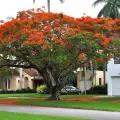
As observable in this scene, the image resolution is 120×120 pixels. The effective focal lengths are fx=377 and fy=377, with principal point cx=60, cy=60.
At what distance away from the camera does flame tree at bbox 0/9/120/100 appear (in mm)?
28172

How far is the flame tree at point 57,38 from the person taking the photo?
28172mm

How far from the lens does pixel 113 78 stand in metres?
47.5

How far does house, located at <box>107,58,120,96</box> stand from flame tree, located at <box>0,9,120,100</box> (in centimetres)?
1507

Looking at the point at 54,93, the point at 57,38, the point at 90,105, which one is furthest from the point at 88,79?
the point at 90,105

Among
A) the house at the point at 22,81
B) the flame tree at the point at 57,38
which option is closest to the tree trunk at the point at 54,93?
the flame tree at the point at 57,38

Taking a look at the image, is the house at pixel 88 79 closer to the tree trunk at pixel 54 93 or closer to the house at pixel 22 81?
the house at pixel 22 81

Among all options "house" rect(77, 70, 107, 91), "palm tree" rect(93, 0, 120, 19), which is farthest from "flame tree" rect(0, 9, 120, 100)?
"house" rect(77, 70, 107, 91)

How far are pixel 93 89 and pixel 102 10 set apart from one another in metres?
13.0

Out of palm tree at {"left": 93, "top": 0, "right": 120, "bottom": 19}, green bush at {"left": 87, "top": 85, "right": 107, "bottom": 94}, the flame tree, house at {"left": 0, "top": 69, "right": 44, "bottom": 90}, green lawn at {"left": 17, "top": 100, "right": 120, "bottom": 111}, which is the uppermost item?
palm tree at {"left": 93, "top": 0, "right": 120, "bottom": 19}

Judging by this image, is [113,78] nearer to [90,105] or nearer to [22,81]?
[90,105]

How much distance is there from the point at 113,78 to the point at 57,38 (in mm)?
20152

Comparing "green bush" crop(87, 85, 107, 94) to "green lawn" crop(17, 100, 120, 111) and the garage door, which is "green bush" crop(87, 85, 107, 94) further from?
"green lawn" crop(17, 100, 120, 111)

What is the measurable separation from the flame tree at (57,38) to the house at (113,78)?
49.4 ft

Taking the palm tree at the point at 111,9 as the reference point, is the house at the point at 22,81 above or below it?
below
